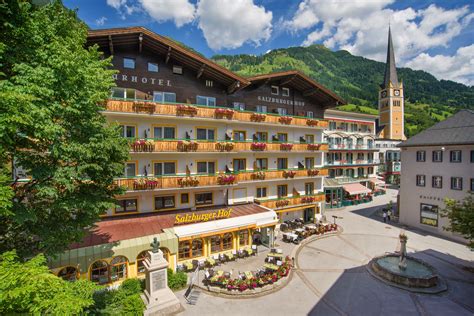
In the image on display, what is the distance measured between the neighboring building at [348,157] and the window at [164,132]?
25.9m

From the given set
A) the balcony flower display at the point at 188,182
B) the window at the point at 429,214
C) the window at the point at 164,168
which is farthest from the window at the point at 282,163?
the window at the point at 429,214

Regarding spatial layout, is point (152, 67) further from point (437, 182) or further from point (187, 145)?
point (437, 182)

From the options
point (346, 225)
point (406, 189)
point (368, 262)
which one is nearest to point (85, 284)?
point (368, 262)

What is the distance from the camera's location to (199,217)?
1823 centimetres

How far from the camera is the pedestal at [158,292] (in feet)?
42.7

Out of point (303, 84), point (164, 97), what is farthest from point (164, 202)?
point (303, 84)

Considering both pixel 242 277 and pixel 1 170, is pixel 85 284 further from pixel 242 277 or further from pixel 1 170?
pixel 242 277

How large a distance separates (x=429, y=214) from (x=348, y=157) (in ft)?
56.2

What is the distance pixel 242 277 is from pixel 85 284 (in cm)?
1007

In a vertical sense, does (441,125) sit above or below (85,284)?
above

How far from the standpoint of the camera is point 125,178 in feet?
55.9

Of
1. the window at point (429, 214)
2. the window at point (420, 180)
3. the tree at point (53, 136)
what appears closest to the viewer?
the tree at point (53, 136)

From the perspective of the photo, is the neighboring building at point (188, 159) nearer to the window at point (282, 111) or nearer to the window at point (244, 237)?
the window at point (244, 237)

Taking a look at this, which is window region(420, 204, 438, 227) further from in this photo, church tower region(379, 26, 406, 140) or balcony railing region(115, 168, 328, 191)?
church tower region(379, 26, 406, 140)
